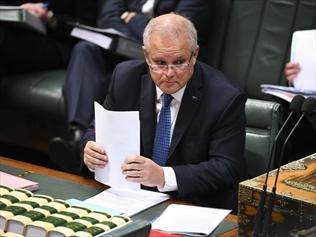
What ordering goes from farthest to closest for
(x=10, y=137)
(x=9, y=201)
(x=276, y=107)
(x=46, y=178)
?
(x=10, y=137) < (x=276, y=107) < (x=46, y=178) < (x=9, y=201)

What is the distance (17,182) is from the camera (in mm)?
1927

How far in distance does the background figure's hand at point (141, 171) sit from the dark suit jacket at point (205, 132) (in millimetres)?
137

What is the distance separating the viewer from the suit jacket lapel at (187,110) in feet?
7.06

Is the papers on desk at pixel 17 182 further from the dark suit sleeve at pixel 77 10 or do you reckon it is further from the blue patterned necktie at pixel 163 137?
the dark suit sleeve at pixel 77 10

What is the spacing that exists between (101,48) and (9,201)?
6.43 feet

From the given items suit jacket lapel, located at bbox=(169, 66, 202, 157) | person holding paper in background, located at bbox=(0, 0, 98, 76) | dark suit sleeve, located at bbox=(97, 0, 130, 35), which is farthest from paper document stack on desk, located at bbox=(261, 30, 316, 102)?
person holding paper in background, located at bbox=(0, 0, 98, 76)

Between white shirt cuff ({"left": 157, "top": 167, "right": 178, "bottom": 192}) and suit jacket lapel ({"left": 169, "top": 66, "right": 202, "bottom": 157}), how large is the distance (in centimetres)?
16

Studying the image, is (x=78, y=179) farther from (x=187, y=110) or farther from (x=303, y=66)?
(x=303, y=66)

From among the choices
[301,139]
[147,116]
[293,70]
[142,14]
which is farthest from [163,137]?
[142,14]

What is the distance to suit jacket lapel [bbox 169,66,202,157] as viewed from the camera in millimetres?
2152

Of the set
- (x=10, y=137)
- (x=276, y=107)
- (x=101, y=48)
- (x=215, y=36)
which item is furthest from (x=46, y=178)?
(x=10, y=137)

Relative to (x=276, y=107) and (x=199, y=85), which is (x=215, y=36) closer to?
(x=276, y=107)

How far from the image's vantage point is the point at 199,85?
220 cm

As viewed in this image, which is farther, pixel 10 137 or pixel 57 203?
pixel 10 137
